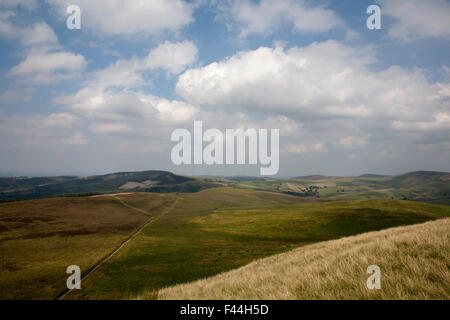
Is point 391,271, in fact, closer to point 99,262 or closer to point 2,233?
point 99,262

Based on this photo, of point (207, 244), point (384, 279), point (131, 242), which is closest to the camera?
point (384, 279)

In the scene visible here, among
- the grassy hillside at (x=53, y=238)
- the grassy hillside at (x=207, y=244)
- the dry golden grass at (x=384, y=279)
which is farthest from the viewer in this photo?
the grassy hillside at (x=207, y=244)

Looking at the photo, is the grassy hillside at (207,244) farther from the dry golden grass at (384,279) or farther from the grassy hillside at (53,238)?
the grassy hillside at (53,238)

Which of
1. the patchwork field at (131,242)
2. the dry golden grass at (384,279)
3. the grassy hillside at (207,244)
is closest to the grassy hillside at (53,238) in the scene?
the patchwork field at (131,242)

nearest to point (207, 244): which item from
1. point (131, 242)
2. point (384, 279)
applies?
point (131, 242)

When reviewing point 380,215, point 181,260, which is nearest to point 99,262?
point 181,260

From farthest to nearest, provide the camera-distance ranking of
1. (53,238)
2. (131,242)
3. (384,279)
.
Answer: (53,238) < (131,242) < (384,279)

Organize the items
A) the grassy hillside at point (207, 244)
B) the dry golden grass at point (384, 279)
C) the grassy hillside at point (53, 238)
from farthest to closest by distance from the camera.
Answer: the grassy hillside at point (207, 244) → the grassy hillside at point (53, 238) → the dry golden grass at point (384, 279)

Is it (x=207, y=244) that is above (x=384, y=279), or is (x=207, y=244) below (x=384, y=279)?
below

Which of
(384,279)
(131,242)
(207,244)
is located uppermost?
(384,279)

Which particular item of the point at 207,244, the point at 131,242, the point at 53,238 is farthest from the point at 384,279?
the point at 53,238

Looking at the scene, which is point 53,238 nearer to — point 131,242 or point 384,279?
point 131,242

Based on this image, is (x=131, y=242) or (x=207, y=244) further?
(x=131, y=242)
